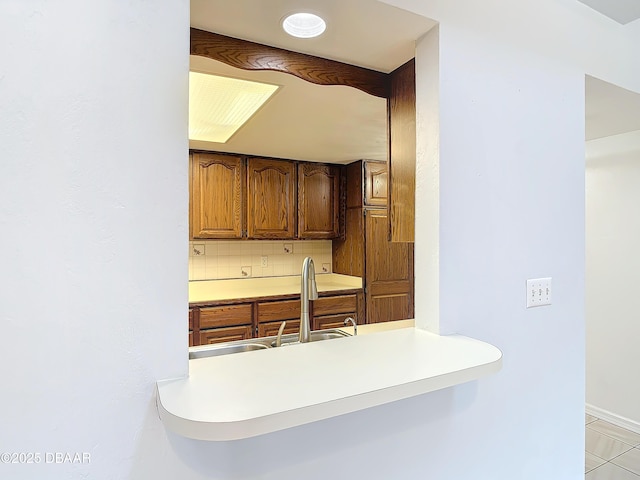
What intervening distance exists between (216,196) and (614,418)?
3.74 meters

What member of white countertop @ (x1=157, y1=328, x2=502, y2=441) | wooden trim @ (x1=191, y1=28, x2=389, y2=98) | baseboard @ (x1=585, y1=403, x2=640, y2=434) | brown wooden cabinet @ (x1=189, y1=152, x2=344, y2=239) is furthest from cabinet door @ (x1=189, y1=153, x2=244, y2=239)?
baseboard @ (x1=585, y1=403, x2=640, y2=434)

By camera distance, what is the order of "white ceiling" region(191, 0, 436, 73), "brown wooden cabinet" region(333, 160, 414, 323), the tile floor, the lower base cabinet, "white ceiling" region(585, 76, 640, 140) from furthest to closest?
"brown wooden cabinet" region(333, 160, 414, 323), the lower base cabinet, the tile floor, "white ceiling" region(585, 76, 640, 140), "white ceiling" region(191, 0, 436, 73)

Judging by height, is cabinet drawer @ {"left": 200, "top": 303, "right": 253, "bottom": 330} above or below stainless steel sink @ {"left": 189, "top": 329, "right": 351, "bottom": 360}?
below

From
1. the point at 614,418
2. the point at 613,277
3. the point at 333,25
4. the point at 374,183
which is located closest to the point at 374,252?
the point at 374,183

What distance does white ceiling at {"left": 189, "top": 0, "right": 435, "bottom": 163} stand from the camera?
45.6 inches

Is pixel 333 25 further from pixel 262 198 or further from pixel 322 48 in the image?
pixel 262 198

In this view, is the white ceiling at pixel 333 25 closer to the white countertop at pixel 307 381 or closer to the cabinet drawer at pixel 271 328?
the white countertop at pixel 307 381

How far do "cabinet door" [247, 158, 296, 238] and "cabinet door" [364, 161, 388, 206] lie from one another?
735 millimetres

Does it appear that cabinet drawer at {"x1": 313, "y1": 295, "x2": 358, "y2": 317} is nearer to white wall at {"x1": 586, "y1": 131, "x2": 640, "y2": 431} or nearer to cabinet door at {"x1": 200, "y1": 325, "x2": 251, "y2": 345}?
cabinet door at {"x1": 200, "y1": 325, "x2": 251, "y2": 345}

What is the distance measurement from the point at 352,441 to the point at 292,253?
2954mm

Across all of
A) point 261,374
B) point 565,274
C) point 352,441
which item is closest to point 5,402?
point 261,374

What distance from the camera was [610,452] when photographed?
8.14ft

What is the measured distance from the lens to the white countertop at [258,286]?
320 cm

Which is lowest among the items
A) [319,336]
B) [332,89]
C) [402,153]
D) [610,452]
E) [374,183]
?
[610,452]
